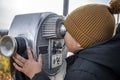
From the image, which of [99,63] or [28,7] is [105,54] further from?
[28,7]

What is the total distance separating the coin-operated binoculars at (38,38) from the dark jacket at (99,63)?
207mm

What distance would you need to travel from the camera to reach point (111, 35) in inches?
30.7

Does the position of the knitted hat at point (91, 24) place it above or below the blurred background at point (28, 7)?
above

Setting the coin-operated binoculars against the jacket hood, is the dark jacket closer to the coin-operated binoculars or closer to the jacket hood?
the jacket hood

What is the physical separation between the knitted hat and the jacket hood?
0.03 m

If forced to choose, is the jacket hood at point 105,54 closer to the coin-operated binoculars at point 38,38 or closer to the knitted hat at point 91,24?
the knitted hat at point 91,24

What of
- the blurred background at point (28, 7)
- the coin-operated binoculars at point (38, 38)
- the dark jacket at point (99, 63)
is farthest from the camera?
the blurred background at point (28, 7)

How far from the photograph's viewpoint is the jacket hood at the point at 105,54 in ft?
2.29

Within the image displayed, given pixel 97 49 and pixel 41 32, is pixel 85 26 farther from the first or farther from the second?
pixel 41 32

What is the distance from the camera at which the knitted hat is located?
2.44ft

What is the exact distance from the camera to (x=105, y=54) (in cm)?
71

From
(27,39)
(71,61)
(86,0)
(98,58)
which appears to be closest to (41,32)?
(27,39)

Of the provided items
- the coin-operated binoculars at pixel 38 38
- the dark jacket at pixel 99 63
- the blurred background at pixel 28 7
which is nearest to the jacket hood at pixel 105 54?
the dark jacket at pixel 99 63

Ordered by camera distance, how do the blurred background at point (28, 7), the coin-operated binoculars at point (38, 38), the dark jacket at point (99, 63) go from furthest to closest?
the blurred background at point (28, 7) < the coin-operated binoculars at point (38, 38) < the dark jacket at point (99, 63)
